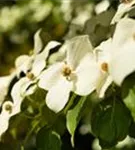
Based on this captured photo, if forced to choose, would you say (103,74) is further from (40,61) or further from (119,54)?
(40,61)

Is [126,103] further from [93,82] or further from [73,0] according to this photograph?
[73,0]

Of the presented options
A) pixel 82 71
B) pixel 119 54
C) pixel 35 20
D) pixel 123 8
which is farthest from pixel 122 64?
pixel 35 20

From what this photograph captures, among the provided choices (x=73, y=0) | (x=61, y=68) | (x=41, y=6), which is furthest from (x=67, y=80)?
(x=41, y=6)

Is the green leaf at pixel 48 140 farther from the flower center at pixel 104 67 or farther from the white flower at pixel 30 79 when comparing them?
the flower center at pixel 104 67

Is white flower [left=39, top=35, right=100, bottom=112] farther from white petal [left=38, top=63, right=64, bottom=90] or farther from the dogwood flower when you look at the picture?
the dogwood flower

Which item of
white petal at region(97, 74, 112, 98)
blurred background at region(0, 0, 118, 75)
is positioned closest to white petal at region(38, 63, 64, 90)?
white petal at region(97, 74, 112, 98)
